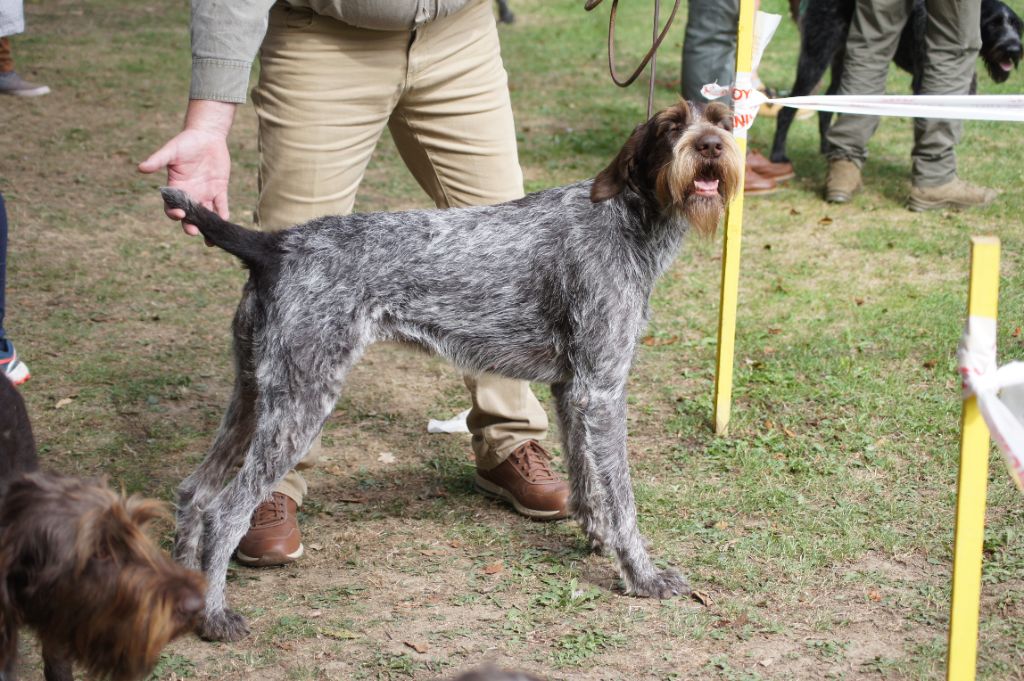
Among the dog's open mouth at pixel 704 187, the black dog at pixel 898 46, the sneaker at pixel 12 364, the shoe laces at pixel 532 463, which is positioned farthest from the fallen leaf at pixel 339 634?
the black dog at pixel 898 46

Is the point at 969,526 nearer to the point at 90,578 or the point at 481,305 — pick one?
the point at 481,305

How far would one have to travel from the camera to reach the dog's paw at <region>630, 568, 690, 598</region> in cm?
376

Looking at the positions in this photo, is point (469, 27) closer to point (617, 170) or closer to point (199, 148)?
point (617, 170)

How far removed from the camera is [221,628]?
138 inches

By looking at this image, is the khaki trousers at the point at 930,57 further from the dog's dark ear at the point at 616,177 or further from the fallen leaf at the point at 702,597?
the fallen leaf at the point at 702,597

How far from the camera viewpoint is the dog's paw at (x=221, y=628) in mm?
3500

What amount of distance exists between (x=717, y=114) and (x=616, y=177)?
396 mm

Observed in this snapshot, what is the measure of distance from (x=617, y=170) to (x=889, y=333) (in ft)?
9.14

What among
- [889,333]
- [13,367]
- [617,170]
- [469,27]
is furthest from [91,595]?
[889,333]

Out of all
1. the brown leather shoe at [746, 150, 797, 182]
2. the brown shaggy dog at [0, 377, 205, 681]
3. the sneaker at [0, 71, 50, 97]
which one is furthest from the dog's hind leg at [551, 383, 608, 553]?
the sneaker at [0, 71, 50, 97]

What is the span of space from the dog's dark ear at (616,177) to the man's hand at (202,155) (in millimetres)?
1239

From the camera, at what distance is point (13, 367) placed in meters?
5.21

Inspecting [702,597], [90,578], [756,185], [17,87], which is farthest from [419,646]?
[17,87]

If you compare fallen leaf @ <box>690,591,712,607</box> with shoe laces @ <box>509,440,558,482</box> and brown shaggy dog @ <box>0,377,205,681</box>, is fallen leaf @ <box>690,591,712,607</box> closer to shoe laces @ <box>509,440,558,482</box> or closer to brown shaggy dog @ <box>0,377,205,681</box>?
shoe laces @ <box>509,440,558,482</box>
